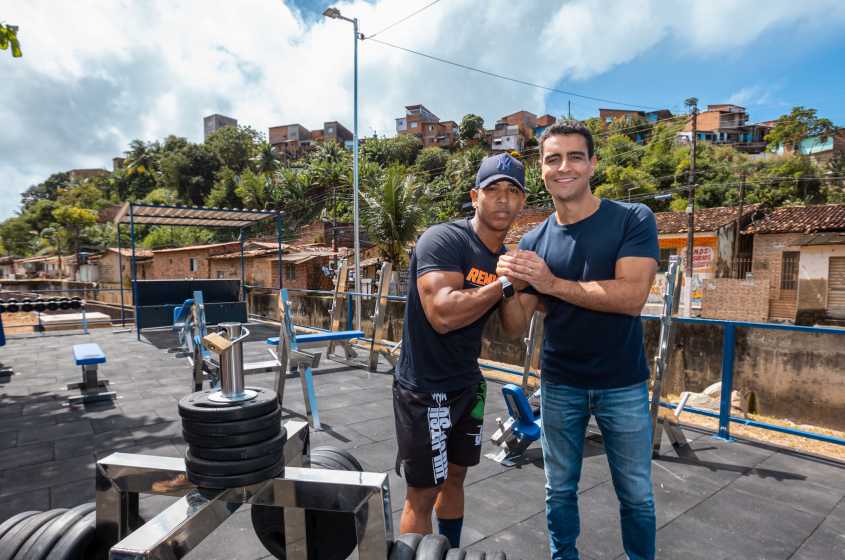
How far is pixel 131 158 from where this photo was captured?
200 feet

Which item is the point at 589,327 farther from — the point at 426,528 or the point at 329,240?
the point at 329,240

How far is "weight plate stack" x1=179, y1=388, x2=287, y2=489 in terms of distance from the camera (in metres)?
1.26

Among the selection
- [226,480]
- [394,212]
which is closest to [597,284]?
[226,480]

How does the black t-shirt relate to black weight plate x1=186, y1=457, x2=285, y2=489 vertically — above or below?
above

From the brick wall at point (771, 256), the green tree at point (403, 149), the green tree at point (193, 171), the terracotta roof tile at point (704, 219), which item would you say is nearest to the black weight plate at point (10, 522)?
the brick wall at point (771, 256)

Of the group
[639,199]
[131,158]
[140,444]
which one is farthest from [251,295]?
[131,158]

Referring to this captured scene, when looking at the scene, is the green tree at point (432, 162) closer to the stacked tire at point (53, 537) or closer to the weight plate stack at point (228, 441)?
the stacked tire at point (53, 537)

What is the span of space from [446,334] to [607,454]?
78cm

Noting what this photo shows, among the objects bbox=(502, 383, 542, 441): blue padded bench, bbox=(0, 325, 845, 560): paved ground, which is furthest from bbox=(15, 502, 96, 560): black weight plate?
bbox=(502, 383, 542, 441): blue padded bench

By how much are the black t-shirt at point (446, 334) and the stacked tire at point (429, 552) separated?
523 millimetres

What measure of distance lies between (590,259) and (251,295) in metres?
14.8

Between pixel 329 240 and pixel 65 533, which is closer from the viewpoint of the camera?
pixel 65 533

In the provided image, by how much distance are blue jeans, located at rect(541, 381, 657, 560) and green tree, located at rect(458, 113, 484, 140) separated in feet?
213

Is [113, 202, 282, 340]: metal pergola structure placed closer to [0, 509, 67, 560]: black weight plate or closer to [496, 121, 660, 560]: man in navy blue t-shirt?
[0, 509, 67, 560]: black weight plate
